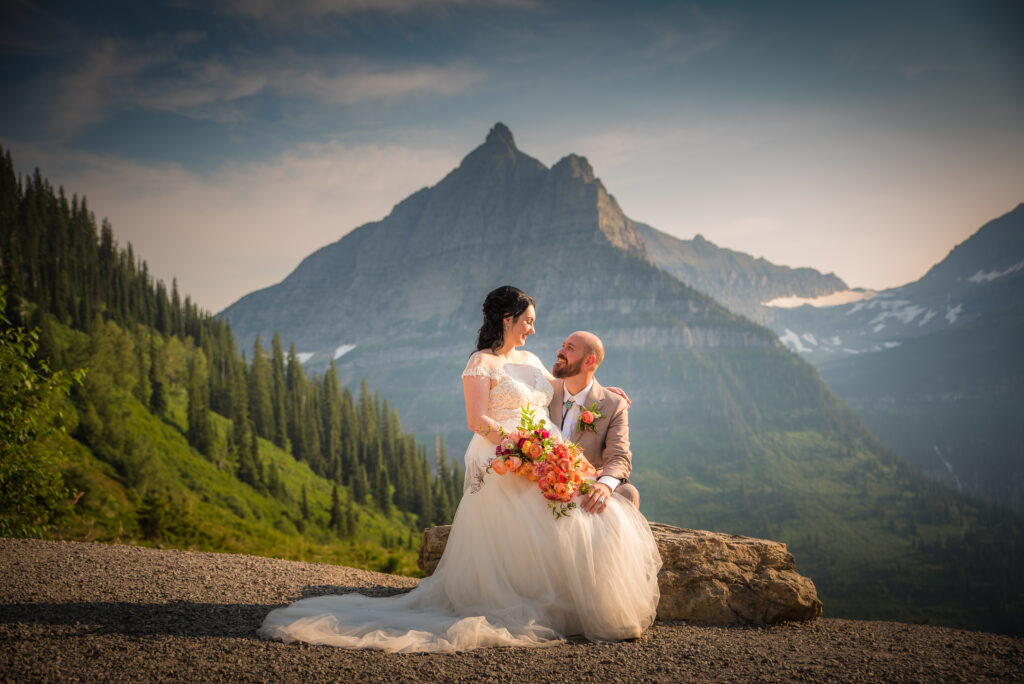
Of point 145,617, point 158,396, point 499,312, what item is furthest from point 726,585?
point 158,396

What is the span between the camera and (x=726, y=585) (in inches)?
352

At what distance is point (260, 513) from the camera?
223ft

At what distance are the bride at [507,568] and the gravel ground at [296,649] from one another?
27 cm

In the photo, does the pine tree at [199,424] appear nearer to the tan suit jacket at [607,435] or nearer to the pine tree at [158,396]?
the pine tree at [158,396]

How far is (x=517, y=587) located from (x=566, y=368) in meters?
2.68

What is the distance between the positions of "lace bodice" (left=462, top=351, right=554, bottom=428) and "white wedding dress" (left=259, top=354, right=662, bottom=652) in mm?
13

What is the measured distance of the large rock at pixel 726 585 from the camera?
346 inches

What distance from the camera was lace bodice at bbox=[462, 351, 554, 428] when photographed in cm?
721

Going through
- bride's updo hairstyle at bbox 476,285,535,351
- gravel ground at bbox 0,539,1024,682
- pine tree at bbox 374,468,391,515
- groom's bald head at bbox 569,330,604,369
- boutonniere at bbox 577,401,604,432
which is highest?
bride's updo hairstyle at bbox 476,285,535,351

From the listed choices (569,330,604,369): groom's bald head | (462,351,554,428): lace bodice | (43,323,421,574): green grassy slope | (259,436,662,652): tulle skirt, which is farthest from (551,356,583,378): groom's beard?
(43,323,421,574): green grassy slope

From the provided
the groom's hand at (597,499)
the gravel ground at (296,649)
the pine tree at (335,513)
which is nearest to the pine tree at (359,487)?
the pine tree at (335,513)

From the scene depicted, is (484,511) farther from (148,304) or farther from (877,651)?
(148,304)

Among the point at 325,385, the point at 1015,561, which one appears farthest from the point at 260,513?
the point at 1015,561

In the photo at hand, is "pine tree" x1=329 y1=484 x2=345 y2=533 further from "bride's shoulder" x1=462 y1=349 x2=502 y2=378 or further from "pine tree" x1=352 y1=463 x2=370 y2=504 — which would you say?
"bride's shoulder" x1=462 y1=349 x2=502 y2=378
